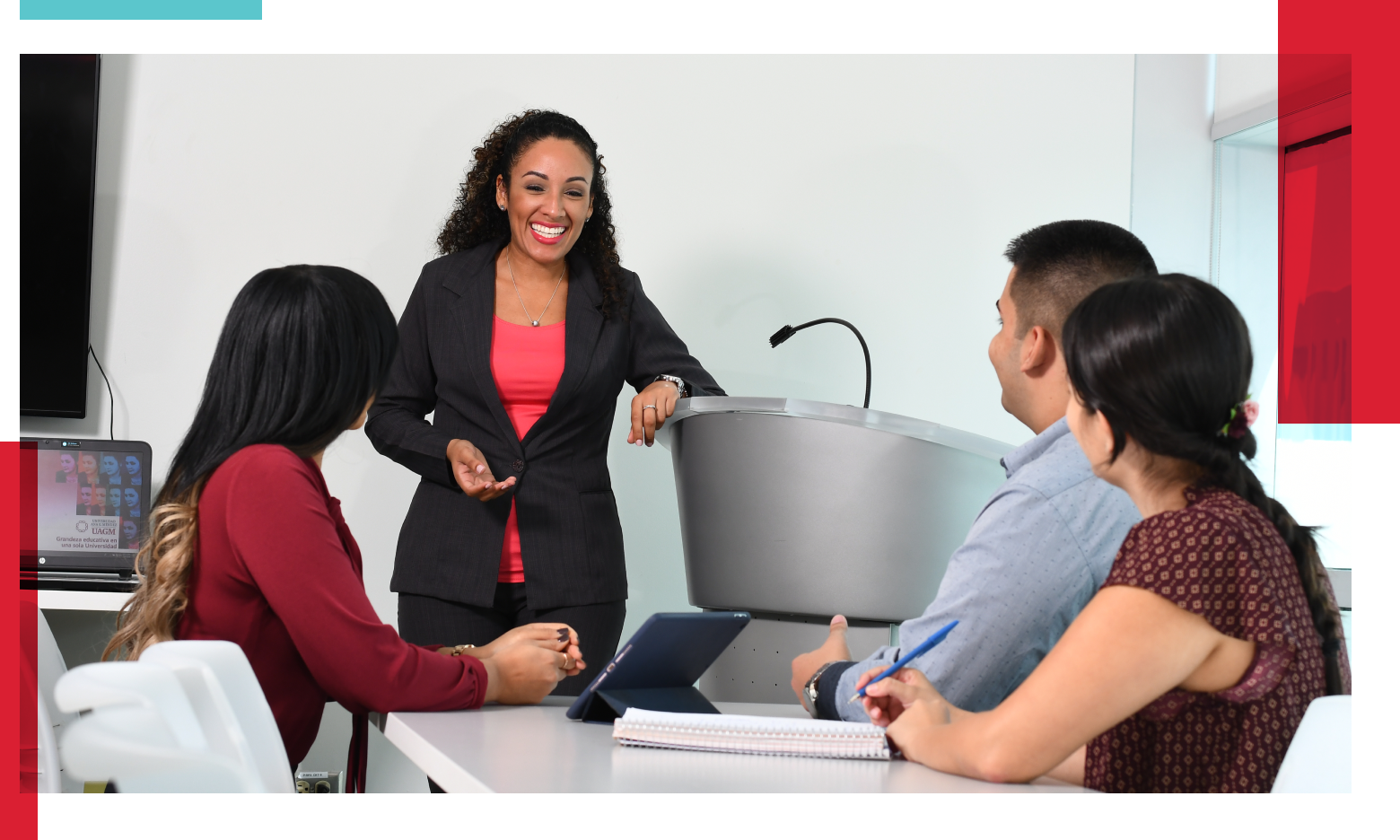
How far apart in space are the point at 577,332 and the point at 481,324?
0.17 meters

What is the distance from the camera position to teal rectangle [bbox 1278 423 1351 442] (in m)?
2.97

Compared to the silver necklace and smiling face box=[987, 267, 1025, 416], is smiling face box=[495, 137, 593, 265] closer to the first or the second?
the silver necklace

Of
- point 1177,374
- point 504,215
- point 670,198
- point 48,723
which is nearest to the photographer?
point 1177,374

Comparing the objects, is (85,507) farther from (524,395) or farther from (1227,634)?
(1227,634)

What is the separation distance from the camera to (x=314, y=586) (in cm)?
102

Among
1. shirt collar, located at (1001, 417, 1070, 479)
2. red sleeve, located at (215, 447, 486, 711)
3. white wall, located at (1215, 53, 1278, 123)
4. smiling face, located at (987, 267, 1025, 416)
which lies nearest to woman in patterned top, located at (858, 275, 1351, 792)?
shirt collar, located at (1001, 417, 1070, 479)

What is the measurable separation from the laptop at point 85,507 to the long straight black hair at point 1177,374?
1830 millimetres

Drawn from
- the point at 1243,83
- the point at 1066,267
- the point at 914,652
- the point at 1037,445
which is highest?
the point at 1243,83

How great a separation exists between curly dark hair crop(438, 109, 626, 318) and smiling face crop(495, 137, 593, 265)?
0.08 ft

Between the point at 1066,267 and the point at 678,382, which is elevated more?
the point at 1066,267

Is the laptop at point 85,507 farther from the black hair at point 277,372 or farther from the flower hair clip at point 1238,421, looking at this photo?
the flower hair clip at point 1238,421

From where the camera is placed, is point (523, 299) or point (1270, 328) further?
point (1270, 328)

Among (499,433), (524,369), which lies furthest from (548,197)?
(499,433)
